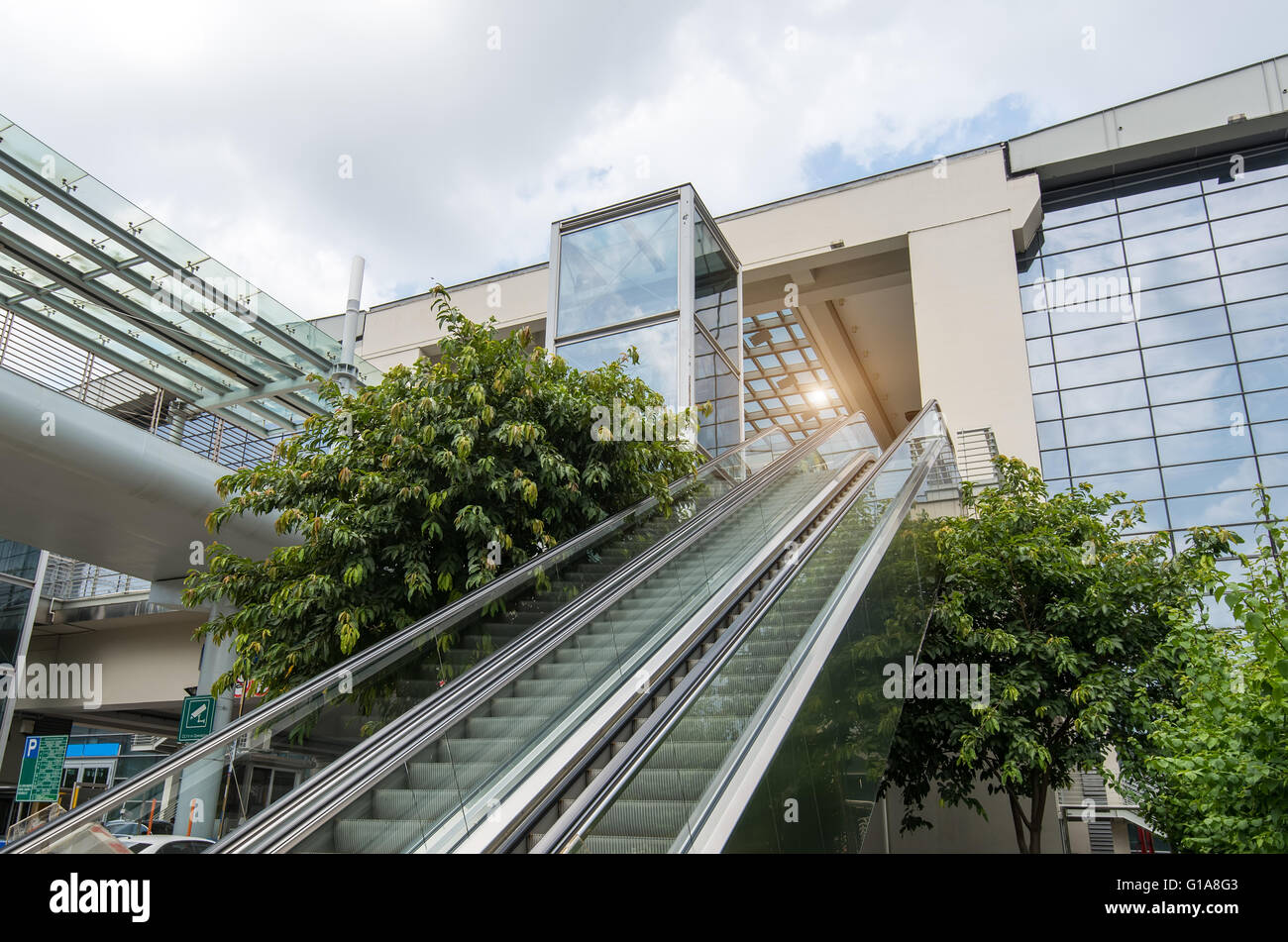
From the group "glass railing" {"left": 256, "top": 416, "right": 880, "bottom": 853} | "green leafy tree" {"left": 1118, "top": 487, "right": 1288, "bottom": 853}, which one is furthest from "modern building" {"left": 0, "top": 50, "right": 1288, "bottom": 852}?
"green leafy tree" {"left": 1118, "top": 487, "right": 1288, "bottom": 853}

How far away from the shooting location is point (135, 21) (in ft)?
32.7

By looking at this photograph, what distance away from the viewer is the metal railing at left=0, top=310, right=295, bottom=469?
33.3 ft

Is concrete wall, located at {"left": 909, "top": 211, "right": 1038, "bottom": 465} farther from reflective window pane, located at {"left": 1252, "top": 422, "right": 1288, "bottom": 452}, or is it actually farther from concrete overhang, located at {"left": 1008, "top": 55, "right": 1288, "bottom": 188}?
reflective window pane, located at {"left": 1252, "top": 422, "right": 1288, "bottom": 452}

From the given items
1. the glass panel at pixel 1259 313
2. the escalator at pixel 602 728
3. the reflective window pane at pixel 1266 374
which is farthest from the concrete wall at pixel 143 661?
the glass panel at pixel 1259 313

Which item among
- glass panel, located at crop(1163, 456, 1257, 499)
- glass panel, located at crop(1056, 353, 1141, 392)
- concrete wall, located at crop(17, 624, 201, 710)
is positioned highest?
glass panel, located at crop(1056, 353, 1141, 392)

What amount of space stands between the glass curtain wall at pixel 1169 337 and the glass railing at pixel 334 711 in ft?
43.6

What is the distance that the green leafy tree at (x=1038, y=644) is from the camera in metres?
9.01

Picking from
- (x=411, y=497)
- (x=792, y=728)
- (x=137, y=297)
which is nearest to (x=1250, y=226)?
(x=411, y=497)

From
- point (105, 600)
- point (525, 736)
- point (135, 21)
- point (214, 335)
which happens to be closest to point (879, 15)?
point (135, 21)

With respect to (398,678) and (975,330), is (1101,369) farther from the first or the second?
(398,678)

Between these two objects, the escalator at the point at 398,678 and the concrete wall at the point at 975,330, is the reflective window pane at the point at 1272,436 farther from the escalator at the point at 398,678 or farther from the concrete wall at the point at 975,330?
the escalator at the point at 398,678

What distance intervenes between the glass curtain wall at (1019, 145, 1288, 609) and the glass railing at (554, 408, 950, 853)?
1151 cm

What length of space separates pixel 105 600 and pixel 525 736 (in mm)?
17625

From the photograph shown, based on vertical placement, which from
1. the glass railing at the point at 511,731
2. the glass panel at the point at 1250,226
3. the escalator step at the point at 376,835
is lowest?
the escalator step at the point at 376,835
